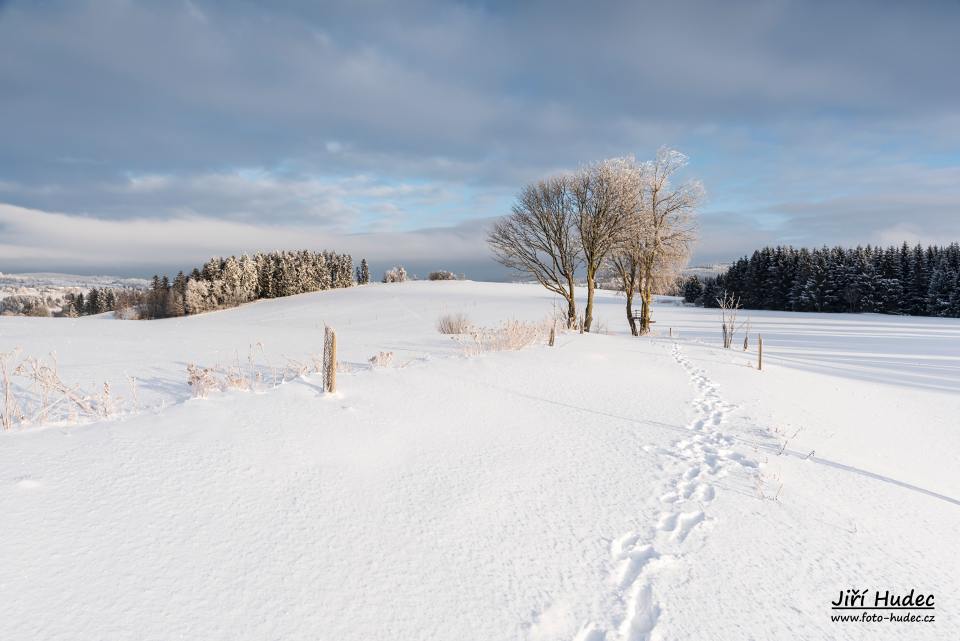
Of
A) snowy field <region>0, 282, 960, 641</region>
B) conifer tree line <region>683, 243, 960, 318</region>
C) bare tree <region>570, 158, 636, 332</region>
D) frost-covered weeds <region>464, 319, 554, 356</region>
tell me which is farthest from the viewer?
conifer tree line <region>683, 243, 960, 318</region>

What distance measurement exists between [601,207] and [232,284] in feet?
180

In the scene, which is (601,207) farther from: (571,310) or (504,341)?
(504,341)

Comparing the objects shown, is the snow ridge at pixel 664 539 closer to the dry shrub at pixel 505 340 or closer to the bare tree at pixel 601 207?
the dry shrub at pixel 505 340

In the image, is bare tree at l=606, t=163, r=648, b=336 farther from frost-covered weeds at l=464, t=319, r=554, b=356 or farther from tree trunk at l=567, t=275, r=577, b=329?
frost-covered weeds at l=464, t=319, r=554, b=356

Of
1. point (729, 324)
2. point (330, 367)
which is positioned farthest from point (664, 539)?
point (729, 324)

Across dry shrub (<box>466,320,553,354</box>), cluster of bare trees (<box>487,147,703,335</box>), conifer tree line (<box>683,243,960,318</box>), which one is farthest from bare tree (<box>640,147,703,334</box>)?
conifer tree line (<box>683,243,960,318</box>)

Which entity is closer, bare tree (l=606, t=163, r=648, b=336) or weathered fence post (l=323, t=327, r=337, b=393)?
weathered fence post (l=323, t=327, r=337, b=393)

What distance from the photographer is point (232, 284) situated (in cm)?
5972

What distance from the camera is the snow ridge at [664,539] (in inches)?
107

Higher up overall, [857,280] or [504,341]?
[857,280]

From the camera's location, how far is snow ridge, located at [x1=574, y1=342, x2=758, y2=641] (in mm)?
2721

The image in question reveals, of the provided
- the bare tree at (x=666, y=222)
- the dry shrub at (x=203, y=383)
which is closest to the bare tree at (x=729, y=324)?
the bare tree at (x=666, y=222)

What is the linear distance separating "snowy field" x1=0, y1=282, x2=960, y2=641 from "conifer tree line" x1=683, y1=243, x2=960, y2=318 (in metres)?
48.4

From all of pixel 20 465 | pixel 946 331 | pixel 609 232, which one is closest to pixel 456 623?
pixel 20 465
